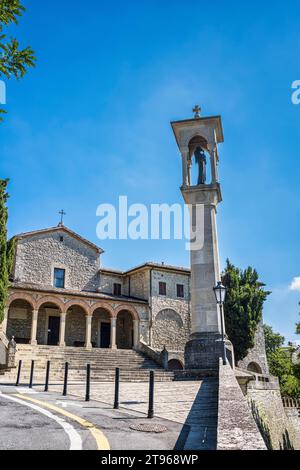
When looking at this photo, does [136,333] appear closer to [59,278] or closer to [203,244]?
[59,278]

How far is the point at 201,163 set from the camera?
2105 centimetres

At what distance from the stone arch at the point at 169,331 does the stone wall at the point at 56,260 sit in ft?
20.2

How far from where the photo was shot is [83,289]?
3381 cm

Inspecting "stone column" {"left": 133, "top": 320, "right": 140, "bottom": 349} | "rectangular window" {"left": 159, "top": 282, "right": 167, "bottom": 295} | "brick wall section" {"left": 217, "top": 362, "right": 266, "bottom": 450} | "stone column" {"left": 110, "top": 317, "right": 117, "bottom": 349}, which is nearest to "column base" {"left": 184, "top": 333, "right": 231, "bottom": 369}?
"brick wall section" {"left": 217, "top": 362, "right": 266, "bottom": 450}

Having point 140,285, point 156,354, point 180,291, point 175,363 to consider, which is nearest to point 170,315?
point 180,291

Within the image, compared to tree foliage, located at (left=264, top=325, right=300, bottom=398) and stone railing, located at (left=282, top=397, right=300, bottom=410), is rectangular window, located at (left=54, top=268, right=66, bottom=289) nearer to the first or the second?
tree foliage, located at (left=264, top=325, right=300, bottom=398)

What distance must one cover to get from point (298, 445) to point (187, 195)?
1642cm

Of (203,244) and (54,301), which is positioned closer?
(203,244)

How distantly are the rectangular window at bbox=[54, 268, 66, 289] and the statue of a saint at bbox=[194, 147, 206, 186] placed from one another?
17.0 m

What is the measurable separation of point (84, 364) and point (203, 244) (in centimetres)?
1152

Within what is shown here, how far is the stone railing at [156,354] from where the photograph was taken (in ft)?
83.2

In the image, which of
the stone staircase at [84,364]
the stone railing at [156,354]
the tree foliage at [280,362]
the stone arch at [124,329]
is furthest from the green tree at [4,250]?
the tree foliage at [280,362]
